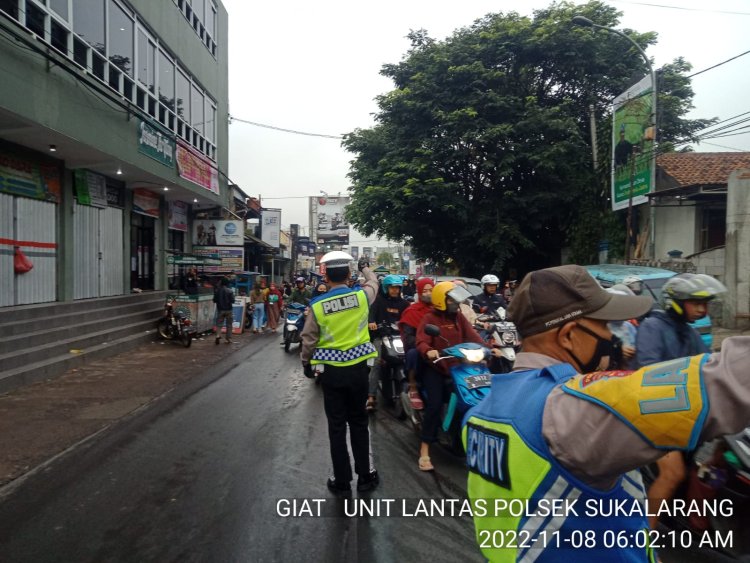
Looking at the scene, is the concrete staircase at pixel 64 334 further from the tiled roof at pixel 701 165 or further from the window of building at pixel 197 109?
the tiled roof at pixel 701 165

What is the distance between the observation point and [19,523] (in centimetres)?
367

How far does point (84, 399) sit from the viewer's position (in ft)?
23.8

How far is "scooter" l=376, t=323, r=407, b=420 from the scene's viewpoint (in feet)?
21.4

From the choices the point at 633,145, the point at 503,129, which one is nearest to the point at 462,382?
the point at 633,145

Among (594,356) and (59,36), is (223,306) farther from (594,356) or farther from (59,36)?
(594,356)

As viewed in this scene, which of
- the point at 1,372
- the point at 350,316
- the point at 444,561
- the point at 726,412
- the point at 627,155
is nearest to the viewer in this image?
the point at 726,412

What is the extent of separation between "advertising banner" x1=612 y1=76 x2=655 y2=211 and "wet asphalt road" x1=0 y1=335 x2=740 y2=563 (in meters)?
11.9

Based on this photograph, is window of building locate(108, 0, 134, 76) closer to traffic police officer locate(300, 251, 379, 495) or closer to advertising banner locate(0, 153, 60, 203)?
advertising banner locate(0, 153, 60, 203)

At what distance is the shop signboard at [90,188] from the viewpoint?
40.3 ft

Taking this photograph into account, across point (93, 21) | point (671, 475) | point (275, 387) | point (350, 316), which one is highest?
point (93, 21)

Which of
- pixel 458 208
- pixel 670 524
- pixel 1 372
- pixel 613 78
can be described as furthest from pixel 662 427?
pixel 613 78

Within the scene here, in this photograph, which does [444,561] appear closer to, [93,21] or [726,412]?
[726,412]

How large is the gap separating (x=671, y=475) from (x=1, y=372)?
28.6 feet

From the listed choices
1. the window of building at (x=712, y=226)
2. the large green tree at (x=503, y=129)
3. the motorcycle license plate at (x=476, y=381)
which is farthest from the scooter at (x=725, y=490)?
the large green tree at (x=503, y=129)
